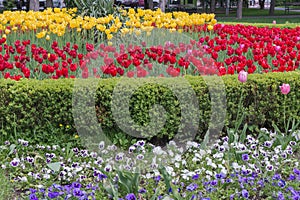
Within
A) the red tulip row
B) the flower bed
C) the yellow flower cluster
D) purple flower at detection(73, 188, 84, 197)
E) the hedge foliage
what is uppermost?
the yellow flower cluster

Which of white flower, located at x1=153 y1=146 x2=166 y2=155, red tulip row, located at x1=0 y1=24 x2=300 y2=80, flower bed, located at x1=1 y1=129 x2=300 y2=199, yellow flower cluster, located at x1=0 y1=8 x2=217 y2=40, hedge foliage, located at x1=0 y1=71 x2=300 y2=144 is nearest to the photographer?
flower bed, located at x1=1 y1=129 x2=300 y2=199

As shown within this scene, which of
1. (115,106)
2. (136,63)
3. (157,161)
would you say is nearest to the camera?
(157,161)


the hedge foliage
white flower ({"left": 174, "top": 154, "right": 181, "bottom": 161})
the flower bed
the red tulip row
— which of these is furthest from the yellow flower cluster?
white flower ({"left": 174, "top": 154, "right": 181, "bottom": 161})

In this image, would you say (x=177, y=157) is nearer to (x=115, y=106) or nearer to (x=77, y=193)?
(x=115, y=106)

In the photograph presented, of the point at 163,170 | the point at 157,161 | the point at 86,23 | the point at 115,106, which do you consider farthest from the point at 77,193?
the point at 86,23

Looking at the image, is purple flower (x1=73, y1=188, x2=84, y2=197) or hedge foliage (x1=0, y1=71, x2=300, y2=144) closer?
purple flower (x1=73, y1=188, x2=84, y2=197)

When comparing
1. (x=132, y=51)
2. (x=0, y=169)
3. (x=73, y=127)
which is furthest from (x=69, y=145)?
(x=132, y=51)

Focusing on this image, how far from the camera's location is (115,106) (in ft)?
17.5

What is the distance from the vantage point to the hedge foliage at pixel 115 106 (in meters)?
5.35

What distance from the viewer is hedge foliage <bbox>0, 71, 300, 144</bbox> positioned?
535 cm

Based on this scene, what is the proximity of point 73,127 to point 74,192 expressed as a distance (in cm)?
173

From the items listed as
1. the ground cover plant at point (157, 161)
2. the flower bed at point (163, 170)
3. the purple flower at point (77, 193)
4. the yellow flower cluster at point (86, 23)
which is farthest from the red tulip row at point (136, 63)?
the purple flower at point (77, 193)

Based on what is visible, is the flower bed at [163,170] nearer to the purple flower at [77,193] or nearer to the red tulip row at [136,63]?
the purple flower at [77,193]

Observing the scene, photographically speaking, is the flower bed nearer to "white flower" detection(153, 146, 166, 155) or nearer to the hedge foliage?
"white flower" detection(153, 146, 166, 155)
